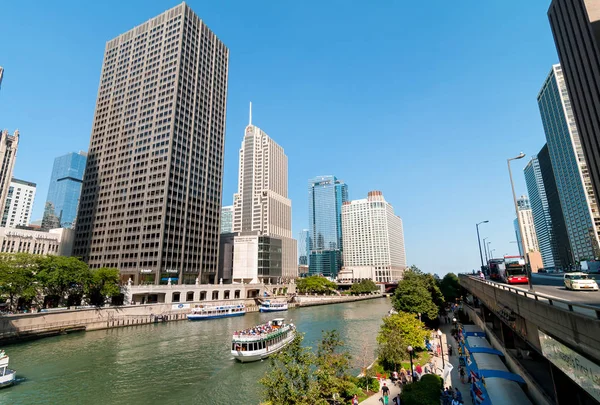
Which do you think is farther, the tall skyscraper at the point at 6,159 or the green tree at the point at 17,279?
the tall skyscraper at the point at 6,159

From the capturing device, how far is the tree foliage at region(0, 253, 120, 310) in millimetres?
70500

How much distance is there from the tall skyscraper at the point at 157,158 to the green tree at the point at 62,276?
30860 millimetres

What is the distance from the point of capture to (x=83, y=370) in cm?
4216

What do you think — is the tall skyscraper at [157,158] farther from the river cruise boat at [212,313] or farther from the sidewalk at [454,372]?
the sidewalk at [454,372]

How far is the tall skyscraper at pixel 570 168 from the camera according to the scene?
163625mm

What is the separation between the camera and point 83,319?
7450cm

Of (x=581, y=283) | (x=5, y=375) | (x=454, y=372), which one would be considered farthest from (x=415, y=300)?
(x=5, y=375)

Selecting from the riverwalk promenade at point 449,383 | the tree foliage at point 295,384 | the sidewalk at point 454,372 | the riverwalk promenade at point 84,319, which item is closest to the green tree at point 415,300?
the sidewalk at point 454,372

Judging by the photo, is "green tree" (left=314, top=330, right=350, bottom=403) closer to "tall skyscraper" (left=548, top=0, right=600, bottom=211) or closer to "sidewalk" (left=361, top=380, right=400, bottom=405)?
"sidewalk" (left=361, top=380, right=400, bottom=405)

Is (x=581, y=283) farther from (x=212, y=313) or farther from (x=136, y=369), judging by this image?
(x=212, y=313)

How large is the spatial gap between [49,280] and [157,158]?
67371 millimetres

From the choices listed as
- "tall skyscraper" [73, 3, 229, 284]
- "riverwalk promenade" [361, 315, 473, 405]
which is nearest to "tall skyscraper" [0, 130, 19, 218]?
"tall skyscraper" [73, 3, 229, 284]

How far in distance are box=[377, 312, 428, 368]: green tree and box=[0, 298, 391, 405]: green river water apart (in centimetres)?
694

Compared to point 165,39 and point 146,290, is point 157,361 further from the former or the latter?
point 165,39
